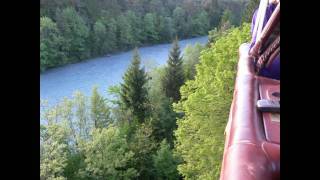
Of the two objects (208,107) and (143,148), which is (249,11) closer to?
(208,107)

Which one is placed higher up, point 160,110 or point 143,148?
point 160,110

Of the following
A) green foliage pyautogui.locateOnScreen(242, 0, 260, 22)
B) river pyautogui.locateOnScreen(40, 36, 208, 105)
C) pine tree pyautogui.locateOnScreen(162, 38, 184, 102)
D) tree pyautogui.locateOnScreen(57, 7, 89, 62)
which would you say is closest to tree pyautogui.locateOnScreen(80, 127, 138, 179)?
river pyautogui.locateOnScreen(40, 36, 208, 105)

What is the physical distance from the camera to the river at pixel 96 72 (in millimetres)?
2582

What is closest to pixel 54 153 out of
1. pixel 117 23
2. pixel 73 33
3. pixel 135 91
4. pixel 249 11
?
pixel 135 91

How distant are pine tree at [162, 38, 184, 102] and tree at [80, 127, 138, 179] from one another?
49cm

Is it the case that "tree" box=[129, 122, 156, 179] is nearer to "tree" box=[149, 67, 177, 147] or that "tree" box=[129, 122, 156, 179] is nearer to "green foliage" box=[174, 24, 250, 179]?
"tree" box=[149, 67, 177, 147]

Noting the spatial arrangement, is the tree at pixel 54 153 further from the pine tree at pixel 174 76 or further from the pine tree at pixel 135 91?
the pine tree at pixel 174 76

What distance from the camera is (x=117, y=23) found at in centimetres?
264

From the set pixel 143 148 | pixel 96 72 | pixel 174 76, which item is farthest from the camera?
pixel 174 76

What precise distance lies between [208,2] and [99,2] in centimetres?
71

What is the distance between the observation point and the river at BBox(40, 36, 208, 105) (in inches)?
102

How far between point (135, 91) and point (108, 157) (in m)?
0.54
